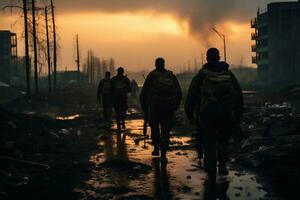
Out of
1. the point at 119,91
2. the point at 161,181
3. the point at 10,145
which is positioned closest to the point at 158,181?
the point at 161,181

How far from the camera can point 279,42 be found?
95.2 meters

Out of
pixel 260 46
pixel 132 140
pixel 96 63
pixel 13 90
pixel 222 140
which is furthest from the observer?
pixel 96 63

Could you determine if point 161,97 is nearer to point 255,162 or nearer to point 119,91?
point 255,162

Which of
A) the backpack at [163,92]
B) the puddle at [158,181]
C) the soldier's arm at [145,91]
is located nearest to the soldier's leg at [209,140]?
the puddle at [158,181]

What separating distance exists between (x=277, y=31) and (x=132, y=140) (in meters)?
87.5

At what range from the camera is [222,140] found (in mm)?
6719

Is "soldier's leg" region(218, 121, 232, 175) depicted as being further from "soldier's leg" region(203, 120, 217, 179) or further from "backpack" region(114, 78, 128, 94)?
"backpack" region(114, 78, 128, 94)

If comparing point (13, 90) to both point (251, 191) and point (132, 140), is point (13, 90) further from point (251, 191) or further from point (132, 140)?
point (251, 191)

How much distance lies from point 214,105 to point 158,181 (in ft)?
5.05

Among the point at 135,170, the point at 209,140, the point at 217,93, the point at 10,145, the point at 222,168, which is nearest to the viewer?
the point at 217,93

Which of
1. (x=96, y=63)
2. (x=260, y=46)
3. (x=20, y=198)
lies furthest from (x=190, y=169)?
(x=96, y=63)

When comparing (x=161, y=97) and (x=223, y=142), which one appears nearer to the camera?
(x=223, y=142)

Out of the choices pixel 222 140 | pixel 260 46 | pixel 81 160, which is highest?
pixel 260 46

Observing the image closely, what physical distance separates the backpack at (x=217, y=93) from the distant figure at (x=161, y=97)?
8.26 feet
